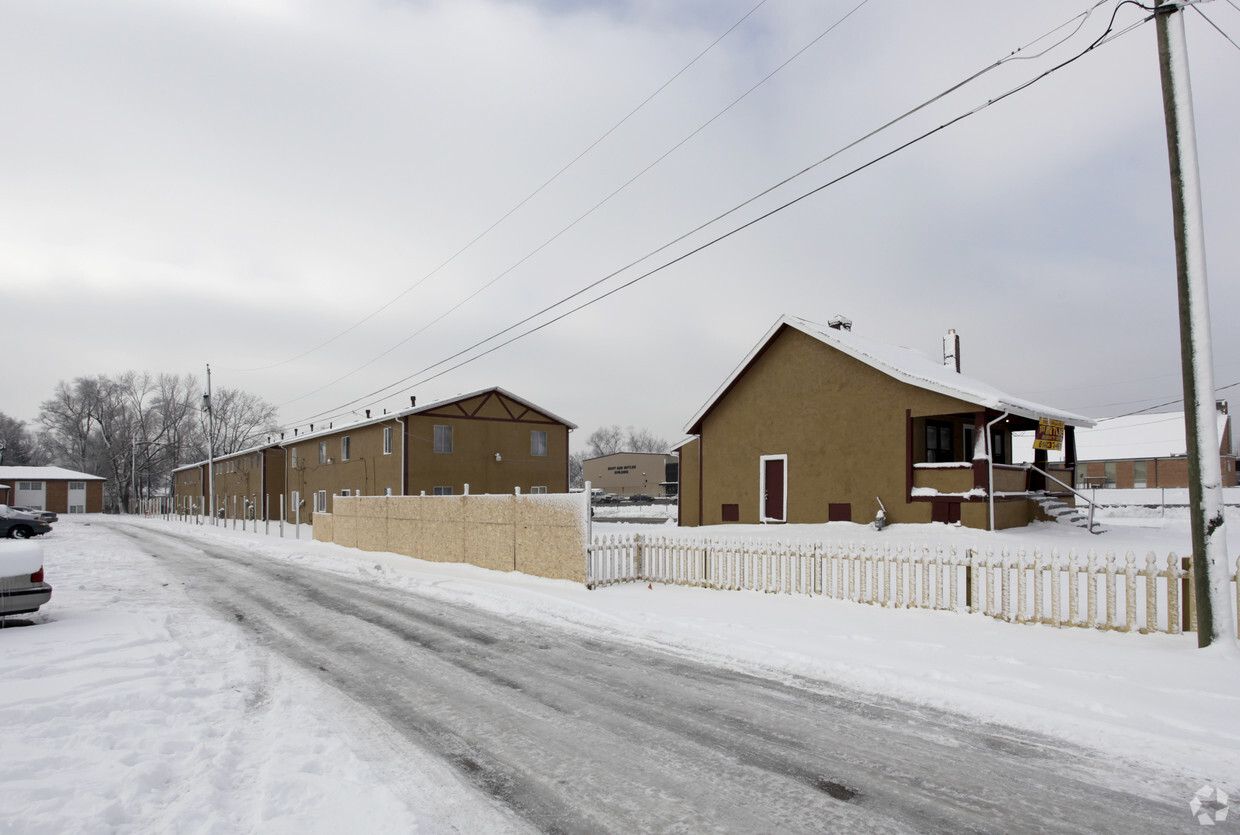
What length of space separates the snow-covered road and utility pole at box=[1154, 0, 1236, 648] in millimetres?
3871

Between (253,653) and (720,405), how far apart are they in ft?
57.4

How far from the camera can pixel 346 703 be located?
21.7ft

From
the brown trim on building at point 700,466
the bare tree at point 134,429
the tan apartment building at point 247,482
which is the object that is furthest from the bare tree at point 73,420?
the brown trim on building at point 700,466

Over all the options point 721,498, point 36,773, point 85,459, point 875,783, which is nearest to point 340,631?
point 36,773

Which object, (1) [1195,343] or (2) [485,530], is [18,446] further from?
(1) [1195,343]

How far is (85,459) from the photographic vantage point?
94562mm

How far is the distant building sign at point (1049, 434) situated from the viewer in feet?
63.4

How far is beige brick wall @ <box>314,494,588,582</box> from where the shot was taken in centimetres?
1445

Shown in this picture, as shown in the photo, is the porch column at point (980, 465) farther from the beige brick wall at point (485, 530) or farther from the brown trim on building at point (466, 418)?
the brown trim on building at point (466, 418)

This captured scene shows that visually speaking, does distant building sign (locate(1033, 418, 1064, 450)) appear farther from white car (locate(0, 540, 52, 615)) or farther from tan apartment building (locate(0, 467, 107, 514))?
tan apartment building (locate(0, 467, 107, 514))

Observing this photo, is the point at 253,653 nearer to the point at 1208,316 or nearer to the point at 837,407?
the point at 1208,316

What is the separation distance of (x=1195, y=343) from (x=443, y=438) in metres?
32.1

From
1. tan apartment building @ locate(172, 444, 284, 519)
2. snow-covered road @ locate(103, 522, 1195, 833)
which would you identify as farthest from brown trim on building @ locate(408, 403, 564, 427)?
snow-covered road @ locate(103, 522, 1195, 833)

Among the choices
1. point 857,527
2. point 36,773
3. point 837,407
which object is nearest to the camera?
point 36,773
